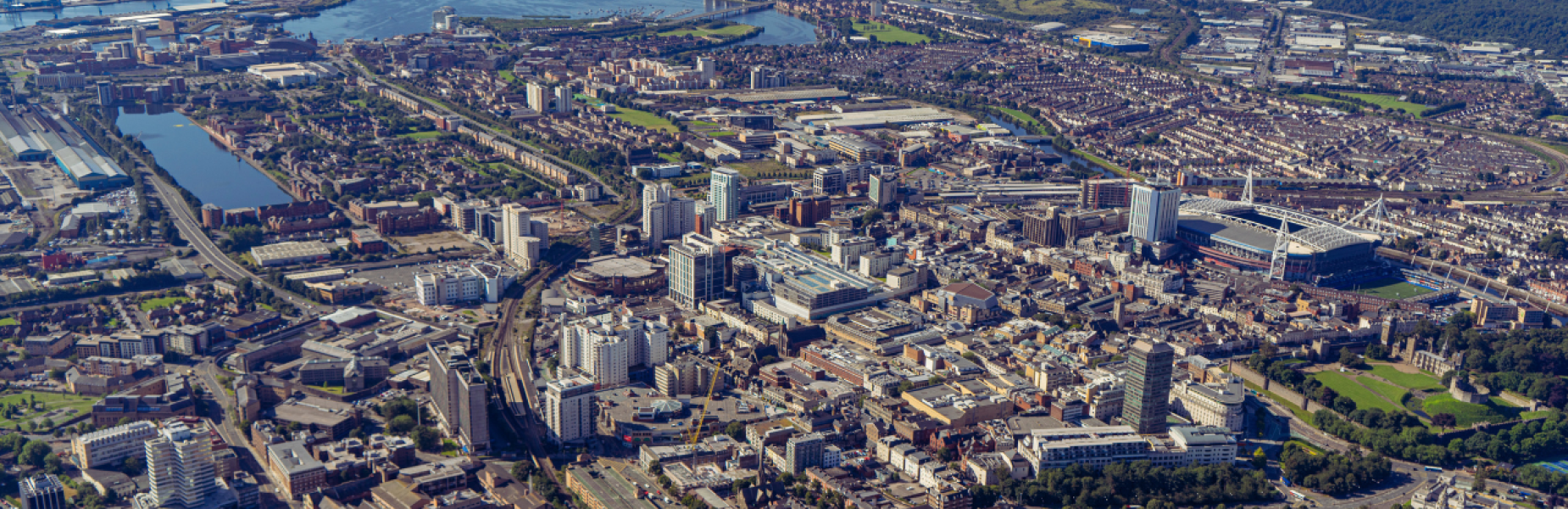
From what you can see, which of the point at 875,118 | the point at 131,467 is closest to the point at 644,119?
the point at 875,118

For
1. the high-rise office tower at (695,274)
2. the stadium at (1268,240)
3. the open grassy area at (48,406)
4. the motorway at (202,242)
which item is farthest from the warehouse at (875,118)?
the open grassy area at (48,406)

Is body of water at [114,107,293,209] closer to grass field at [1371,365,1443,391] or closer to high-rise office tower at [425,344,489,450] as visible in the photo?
high-rise office tower at [425,344,489,450]

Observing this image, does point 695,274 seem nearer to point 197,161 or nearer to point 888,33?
point 197,161

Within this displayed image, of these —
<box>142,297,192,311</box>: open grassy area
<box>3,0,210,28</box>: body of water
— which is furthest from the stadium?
<box>3,0,210,28</box>: body of water

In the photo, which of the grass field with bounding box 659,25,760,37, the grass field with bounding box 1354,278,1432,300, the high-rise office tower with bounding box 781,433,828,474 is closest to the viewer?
the high-rise office tower with bounding box 781,433,828,474

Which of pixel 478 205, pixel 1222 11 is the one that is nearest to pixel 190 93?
pixel 478 205

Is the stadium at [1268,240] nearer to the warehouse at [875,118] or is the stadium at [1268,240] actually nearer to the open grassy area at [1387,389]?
the open grassy area at [1387,389]
